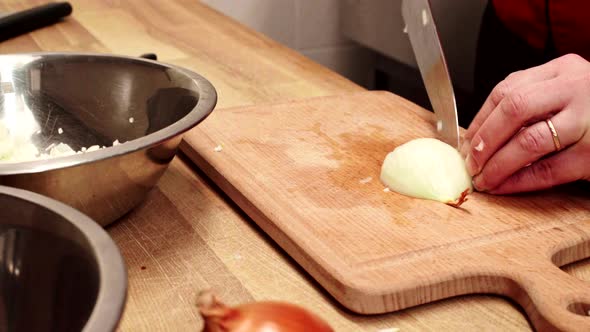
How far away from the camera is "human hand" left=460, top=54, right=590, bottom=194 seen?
0.83 meters

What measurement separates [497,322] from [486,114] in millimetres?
332

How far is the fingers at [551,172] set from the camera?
0.85 m

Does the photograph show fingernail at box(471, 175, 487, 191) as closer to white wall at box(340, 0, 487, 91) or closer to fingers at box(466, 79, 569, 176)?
fingers at box(466, 79, 569, 176)

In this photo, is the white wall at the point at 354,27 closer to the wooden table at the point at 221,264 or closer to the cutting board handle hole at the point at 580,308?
the wooden table at the point at 221,264

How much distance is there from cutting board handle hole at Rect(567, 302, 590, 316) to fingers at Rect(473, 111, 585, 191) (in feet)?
0.77

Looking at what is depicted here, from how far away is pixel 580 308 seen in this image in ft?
2.12

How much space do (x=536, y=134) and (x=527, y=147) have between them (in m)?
0.02

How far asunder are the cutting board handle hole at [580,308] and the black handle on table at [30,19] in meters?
1.17

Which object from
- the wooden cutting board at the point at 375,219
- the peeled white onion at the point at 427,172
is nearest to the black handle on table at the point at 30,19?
the wooden cutting board at the point at 375,219

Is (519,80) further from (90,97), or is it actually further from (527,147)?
(90,97)

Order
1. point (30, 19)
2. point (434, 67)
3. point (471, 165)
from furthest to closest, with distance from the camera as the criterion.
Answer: point (30, 19) → point (434, 67) → point (471, 165)

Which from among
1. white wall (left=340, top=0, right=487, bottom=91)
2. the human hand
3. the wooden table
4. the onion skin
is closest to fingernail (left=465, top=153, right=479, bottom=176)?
the human hand

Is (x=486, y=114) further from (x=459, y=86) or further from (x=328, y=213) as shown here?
(x=459, y=86)

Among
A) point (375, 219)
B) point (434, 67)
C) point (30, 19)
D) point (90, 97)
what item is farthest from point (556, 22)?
point (30, 19)
